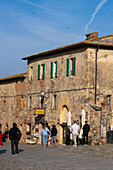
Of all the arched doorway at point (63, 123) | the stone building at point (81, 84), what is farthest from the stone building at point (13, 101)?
the arched doorway at point (63, 123)

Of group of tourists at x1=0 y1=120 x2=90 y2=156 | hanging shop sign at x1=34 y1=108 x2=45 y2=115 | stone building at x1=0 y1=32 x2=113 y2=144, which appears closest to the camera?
group of tourists at x1=0 y1=120 x2=90 y2=156

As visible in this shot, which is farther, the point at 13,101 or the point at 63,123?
the point at 13,101

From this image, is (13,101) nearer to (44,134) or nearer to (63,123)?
(63,123)

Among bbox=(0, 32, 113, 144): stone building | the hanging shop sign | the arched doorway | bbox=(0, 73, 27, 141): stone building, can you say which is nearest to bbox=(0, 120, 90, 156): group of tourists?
bbox=(0, 32, 113, 144): stone building

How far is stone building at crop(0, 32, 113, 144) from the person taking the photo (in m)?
28.9

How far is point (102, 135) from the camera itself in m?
28.7

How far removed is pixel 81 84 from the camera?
29.6m

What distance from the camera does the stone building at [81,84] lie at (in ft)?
94.9

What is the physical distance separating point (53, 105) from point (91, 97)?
538 centimetres

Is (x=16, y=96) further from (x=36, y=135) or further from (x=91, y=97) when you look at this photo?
(x=91, y=97)

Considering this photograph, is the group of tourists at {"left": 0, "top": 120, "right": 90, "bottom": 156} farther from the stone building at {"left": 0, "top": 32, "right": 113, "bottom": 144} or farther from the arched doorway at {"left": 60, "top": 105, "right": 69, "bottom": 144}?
the arched doorway at {"left": 60, "top": 105, "right": 69, "bottom": 144}

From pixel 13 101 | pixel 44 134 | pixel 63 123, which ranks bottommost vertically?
pixel 44 134

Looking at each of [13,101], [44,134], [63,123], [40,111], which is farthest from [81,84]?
[13,101]

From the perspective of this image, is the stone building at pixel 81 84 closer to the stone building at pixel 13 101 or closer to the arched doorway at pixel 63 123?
the arched doorway at pixel 63 123
